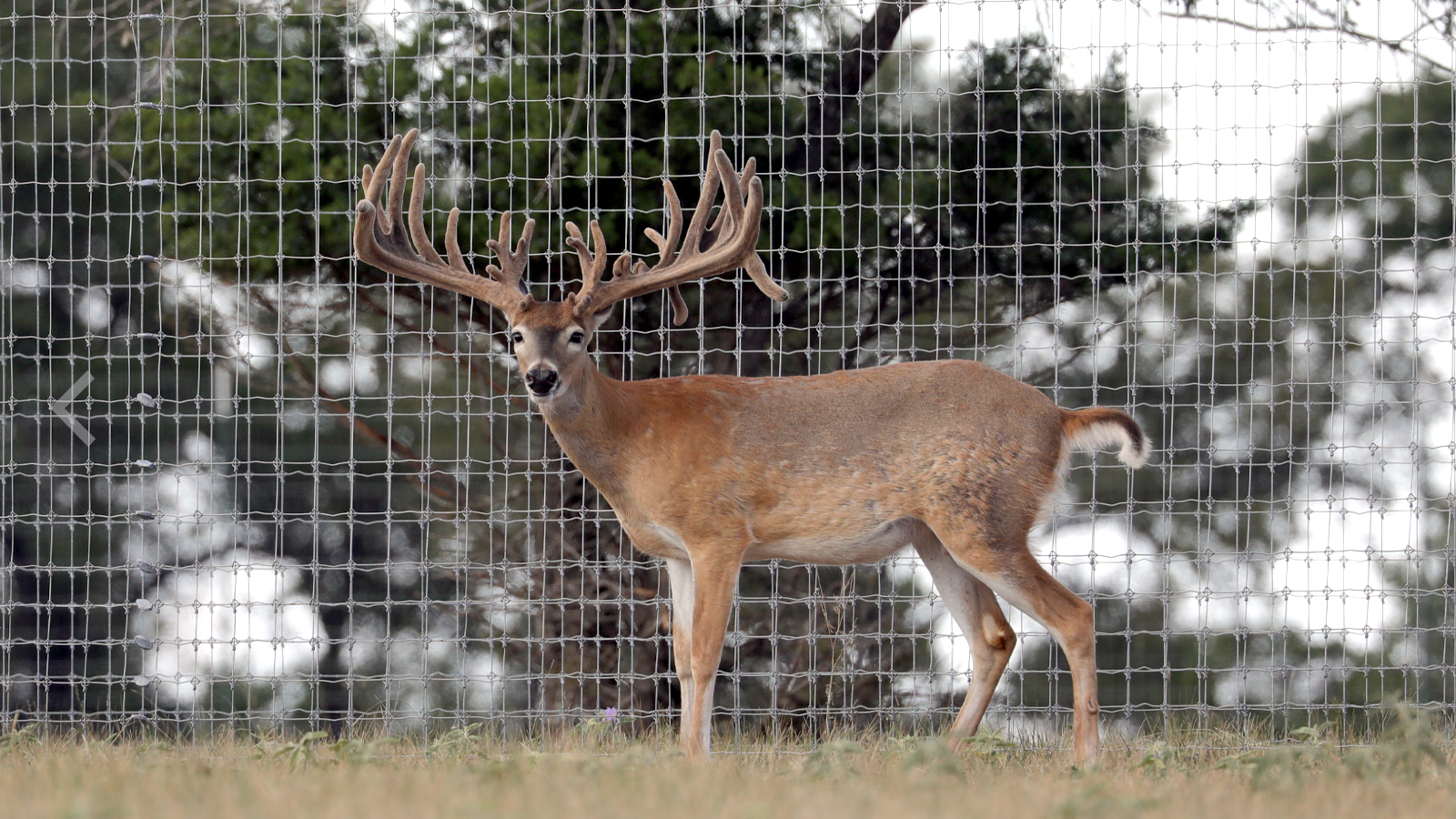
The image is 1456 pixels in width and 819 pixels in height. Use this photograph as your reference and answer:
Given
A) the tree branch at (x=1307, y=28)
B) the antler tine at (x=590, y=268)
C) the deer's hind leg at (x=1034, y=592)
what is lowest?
the deer's hind leg at (x=1034, y=592)

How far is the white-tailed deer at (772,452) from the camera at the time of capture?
498 cm

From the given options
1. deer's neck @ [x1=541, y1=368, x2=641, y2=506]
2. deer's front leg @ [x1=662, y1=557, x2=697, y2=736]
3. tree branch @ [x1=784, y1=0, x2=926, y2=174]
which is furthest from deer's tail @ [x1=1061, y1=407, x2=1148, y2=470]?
tree branch @ [x1=784, y1=0, x2=926, y2=174]

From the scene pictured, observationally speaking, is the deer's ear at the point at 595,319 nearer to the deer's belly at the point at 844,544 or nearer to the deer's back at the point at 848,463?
the deer's back at the point at 848,463

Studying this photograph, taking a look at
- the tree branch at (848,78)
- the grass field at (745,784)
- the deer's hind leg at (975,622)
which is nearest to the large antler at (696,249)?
the deer's hind leg at (975,622)

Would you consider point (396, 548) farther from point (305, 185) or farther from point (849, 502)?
point (849, 502)

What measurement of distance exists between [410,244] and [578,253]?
0.63 meters

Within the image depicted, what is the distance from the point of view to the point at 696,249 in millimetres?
5289

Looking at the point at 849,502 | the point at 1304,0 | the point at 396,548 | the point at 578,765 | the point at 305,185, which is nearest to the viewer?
the point at 578,765

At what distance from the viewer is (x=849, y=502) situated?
511 centimetres

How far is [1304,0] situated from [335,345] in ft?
18.6

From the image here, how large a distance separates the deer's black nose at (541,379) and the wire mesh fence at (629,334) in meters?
1.33

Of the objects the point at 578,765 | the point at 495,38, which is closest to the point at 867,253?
the point at 495,38

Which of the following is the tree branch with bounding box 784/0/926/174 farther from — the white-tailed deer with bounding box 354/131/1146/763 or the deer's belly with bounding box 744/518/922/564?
the deer's belly with bounding box 744/518/922/564

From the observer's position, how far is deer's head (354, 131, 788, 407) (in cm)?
495
